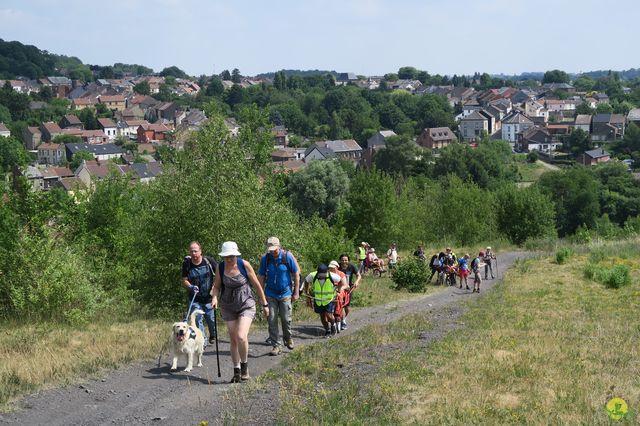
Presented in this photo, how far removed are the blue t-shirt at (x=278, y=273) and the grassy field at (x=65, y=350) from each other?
173 cm

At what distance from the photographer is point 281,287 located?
396 inches

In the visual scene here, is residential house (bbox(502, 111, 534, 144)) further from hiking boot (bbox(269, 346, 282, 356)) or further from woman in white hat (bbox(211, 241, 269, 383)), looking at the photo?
woman in white hat (bbox(211, 241, 269, 383))

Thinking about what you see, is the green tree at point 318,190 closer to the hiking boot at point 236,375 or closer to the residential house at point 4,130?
the hiking boot at point 236,375

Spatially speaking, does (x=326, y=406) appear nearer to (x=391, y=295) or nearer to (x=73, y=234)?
(x=391, y=295)

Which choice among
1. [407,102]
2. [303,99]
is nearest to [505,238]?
[407,102]

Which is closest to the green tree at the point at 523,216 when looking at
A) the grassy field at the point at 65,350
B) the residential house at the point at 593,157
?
the grassy field at the point at 65,350

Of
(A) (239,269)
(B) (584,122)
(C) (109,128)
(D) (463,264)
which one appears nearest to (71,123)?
(C) (109,128)

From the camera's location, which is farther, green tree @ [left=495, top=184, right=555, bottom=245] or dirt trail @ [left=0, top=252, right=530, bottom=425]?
green tree @ [left=495, top=184, right=555, bottom=245]

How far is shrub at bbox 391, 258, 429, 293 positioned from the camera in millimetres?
20438

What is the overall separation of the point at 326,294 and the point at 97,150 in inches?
4156

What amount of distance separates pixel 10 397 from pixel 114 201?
18927 mm

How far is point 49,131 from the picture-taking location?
12400 cm

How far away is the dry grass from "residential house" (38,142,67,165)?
10710 centimetres

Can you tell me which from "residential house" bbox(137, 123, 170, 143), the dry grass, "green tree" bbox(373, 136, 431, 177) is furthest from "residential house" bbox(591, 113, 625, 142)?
the dry grass
